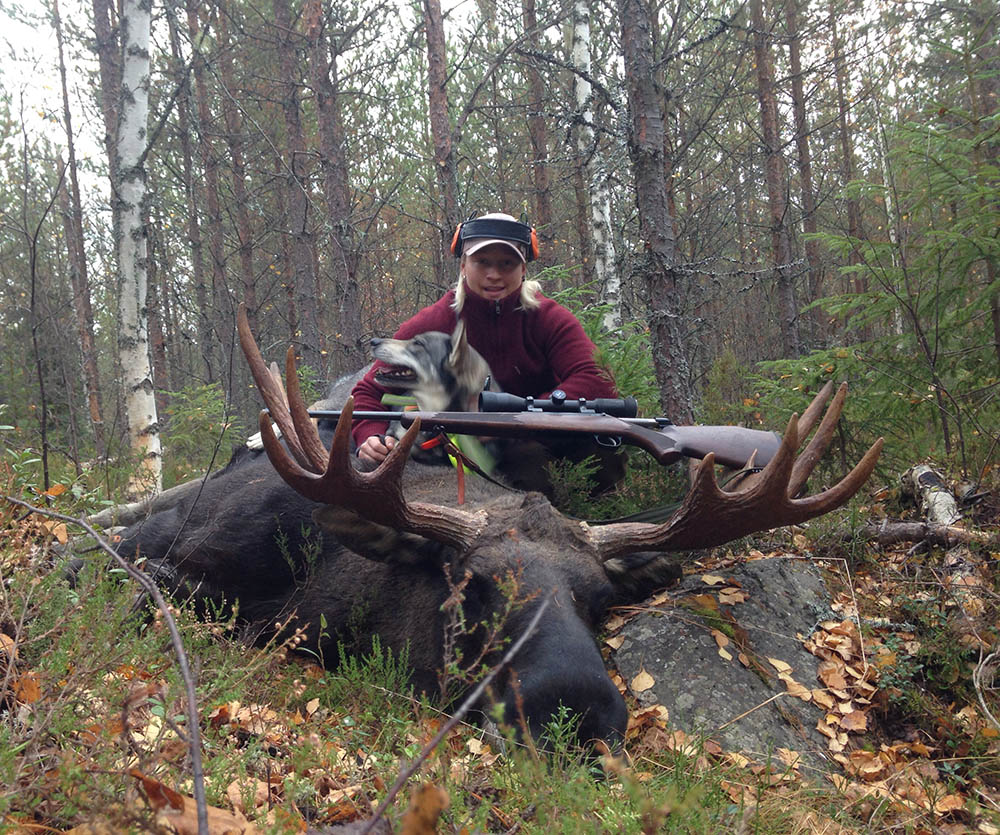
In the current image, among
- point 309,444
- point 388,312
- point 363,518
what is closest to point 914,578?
point 363,518

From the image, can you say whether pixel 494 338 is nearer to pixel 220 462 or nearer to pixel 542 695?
pixel 542 695

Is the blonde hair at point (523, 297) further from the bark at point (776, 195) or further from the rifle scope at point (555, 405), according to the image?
the bark at point (776, 195)

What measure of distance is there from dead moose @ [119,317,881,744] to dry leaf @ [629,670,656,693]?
32 centimetres

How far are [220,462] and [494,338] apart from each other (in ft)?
21.1

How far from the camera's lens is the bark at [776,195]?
45.1 feet

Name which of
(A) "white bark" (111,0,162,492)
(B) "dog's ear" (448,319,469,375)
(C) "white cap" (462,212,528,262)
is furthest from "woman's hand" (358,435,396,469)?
(A) "white bark" (111,0,162,492)

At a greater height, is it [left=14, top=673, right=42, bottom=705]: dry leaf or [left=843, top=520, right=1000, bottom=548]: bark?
[left=14, top=673, right=42, bottom=705]: dry leaf

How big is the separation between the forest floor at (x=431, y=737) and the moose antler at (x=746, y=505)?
57 centimetres

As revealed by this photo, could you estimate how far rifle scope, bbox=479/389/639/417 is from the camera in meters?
4.08

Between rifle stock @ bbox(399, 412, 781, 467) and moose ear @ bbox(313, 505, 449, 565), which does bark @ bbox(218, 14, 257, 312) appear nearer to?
rifle stock @ bbox(399, 412, 781, 467)

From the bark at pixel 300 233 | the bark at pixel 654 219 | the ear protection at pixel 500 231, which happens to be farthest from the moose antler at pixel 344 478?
the bark at pixel 300 233

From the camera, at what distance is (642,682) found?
3.45 metres

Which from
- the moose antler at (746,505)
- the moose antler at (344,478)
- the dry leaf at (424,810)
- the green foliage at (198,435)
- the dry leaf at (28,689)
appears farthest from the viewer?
the green foliage at (198,435)

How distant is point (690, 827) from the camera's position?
1930mm
